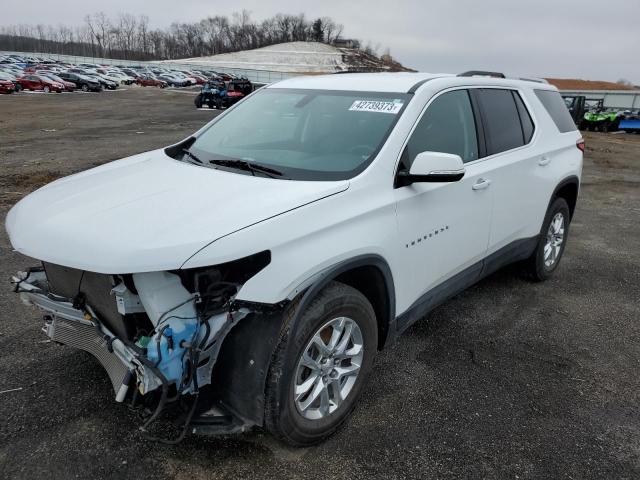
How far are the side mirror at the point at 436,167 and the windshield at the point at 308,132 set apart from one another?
0.87ft

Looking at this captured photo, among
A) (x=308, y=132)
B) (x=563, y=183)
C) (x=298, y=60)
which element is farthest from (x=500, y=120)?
(x=298, y=60)

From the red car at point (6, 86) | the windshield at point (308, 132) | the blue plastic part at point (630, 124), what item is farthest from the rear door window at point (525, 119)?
the red car at point (6, 86)

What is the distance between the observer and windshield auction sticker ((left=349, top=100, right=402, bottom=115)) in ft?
10.00

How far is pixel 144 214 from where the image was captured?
2.29m

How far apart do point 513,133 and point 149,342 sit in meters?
3.23

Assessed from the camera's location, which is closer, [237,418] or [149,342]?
[149,342]

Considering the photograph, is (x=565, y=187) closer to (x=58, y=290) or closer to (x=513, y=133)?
(x=513, y=133)

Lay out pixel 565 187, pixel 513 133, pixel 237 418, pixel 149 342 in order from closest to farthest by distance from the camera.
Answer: pixel 149 342 < pixel 237 418 < pixel 513 133 < pixel 565 187

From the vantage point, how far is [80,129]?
1766cm

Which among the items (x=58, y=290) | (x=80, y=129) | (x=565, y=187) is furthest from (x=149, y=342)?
(x=80, y=129)

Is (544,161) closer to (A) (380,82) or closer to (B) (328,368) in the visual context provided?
(A) (380,82)

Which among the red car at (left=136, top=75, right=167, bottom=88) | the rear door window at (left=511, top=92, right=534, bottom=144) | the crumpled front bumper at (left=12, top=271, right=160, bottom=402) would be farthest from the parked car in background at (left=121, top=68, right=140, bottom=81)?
the crumpled front bumper at (left=12, top=271, right=160, bottom=402)

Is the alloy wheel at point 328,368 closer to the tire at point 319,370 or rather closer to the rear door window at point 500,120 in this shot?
the tire at point 319,370

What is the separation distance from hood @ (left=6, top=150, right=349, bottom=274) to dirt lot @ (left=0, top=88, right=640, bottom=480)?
105cm
